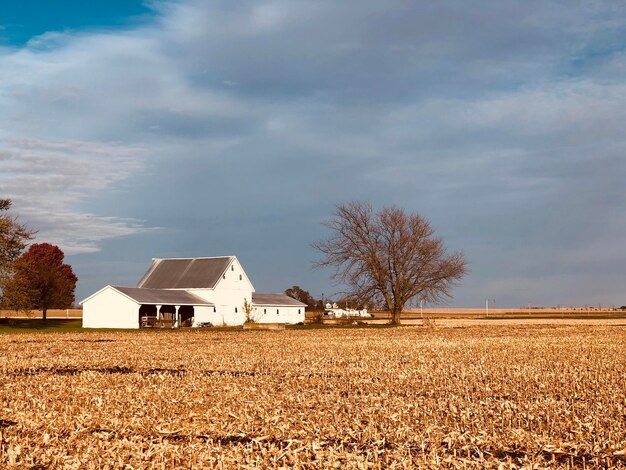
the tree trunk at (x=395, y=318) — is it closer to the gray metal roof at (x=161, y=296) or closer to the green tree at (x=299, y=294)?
the gray metal roof at (x=161, y=296)

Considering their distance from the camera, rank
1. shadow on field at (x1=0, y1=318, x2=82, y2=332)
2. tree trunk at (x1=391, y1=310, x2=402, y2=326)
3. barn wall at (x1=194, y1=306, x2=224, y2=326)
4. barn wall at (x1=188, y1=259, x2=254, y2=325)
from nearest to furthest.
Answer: shadow on field at (x1=0, y1=318, x2=82, y2=332) < barn wall at (x1=194, y1=306, x2=224, y2=326) < barn wall at (x1=188, y1=259, x2=254, y2=325) < tree trunk at (x1=391, y1=310, x2=402, y2=326)

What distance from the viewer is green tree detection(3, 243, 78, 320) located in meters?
58.0

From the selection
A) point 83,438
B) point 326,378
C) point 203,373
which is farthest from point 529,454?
point 203,373

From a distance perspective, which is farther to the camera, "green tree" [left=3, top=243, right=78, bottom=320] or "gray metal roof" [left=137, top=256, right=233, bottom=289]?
"gray metal roof" [left=137, top=256, right=233, bottom=289]

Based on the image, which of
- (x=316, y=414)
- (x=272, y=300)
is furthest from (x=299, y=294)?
(x=316, y=414)

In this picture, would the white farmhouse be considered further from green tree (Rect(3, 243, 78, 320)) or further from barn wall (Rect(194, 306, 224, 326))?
green tree (Rect(3, 243, 78, 320))

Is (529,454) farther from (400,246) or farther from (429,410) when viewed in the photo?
(400,246)

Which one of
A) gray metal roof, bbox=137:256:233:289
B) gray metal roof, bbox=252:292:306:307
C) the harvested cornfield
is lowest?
the harvested cornfield

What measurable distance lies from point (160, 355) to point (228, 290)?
4903cm

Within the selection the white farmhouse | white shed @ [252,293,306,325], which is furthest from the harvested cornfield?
white shed @ [252,293,306,325]

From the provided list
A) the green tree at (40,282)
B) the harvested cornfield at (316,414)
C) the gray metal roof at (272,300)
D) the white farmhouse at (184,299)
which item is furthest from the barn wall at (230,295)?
the harvested cornfield at (316,414)

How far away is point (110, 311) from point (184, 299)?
23.2ft

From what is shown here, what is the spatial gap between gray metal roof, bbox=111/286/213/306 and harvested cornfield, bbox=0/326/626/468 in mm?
45010

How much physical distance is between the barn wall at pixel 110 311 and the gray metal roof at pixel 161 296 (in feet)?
2.53
